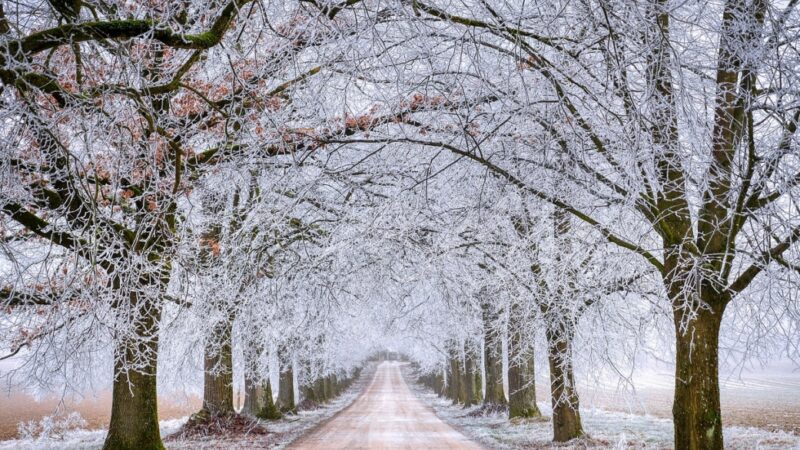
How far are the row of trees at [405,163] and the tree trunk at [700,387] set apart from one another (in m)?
0.03

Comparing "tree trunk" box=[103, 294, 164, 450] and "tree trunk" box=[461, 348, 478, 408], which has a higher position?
"tree trunk" box=[103, 294, 164, 450]

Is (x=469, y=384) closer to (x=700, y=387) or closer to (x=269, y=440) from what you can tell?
(x=269, y=440)

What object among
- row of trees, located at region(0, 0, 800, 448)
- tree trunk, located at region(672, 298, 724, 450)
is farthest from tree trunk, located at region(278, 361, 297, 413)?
tree trunk, located at region(672, 298, 724, 450)

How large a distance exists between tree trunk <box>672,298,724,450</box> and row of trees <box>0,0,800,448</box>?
0.08 feet

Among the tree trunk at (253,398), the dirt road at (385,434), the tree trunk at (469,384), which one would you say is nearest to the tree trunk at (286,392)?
the dirt road at (385,434)

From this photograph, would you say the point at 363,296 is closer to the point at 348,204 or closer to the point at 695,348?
the point at 348,204

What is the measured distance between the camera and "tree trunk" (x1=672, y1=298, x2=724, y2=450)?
6973mm

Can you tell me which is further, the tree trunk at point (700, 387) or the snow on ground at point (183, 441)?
the snow on ground at point (183, 441)

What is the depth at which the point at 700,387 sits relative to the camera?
7062 millimetres

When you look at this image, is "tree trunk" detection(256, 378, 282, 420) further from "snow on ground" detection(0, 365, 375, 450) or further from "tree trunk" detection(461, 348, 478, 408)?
"tree trunk" detection(461, 348, 478, 408)

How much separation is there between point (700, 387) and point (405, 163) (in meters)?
4.61

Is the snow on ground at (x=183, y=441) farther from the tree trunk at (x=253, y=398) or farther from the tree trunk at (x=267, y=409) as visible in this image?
the tree trunk at (x=253, y=398)

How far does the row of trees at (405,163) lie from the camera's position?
5230mm

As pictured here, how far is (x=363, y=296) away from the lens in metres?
11.1
